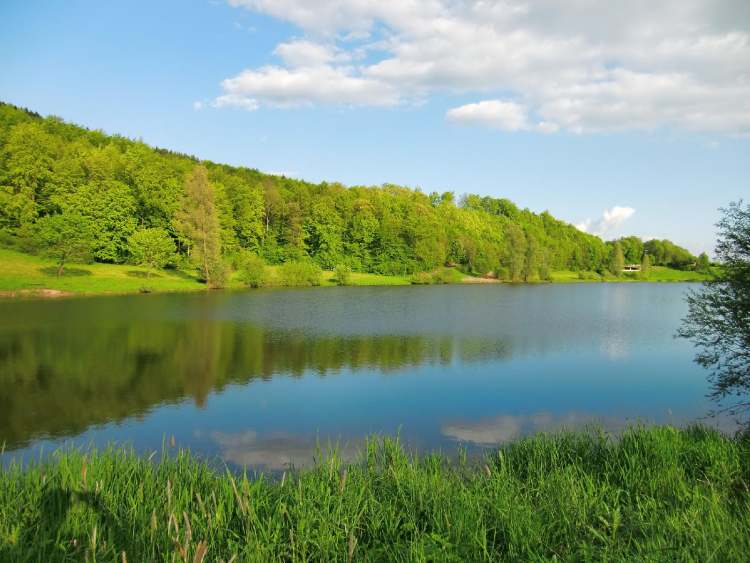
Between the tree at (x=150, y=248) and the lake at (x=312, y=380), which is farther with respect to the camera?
the tree at (x=150, y=248)

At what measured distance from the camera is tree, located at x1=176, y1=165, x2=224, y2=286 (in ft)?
189

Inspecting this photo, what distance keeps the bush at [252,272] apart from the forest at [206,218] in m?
1.17

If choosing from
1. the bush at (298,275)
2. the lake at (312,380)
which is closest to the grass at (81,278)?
the lake at (312,380)

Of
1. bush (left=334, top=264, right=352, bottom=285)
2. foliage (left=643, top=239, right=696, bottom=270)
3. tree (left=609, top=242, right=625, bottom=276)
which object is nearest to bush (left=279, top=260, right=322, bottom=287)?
bush (left=334, top=264, right=352, bottom=285)

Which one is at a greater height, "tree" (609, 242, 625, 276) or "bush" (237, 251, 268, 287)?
"tree" (609, 242, 625, 276)

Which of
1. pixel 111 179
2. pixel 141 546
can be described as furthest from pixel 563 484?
pixel 111 179

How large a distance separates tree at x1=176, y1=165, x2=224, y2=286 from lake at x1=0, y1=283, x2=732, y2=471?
23.2 m

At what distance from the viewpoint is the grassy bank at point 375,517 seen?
14.3ft

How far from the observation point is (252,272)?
62.2 m

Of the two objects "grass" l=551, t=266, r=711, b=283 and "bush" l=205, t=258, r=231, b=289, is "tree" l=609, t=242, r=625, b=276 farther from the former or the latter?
"bush" l=205, t=258, r=231, b=289

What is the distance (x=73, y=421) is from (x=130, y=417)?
1.36 m

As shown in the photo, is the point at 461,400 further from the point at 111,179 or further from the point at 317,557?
the point at 111,179

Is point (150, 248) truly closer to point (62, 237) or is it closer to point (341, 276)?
point (62, 237)

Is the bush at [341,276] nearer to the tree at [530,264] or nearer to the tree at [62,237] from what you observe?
the tree at [62,237]
